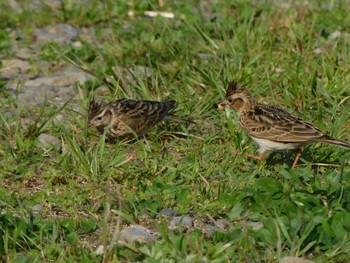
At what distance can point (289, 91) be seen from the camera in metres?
9.78

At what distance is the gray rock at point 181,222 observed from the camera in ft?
23.8

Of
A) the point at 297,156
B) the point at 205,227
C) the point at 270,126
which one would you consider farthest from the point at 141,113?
the point at 205,227

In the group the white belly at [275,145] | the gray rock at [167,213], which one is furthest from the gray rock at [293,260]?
the white belly at [275,145]

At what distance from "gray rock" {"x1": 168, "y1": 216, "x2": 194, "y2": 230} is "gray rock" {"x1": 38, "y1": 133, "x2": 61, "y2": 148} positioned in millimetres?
2052

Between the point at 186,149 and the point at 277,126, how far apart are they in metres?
0.93

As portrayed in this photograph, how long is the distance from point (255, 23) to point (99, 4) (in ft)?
10.1

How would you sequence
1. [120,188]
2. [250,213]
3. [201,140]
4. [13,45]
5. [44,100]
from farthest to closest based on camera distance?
1. [13,45]
2. [44,100]
3. [201,140]
4. [120,188]
5. [250,213]

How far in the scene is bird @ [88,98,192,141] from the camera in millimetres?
9195

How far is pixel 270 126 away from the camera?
28.1ft

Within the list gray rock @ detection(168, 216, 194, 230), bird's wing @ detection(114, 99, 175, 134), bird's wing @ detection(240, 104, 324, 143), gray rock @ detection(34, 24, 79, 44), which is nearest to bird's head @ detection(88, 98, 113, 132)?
bird's wing @ detection(114, 99, 175, 134)

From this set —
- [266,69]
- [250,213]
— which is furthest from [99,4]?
[250,213]

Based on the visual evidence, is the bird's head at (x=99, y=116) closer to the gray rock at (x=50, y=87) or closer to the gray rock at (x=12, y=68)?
the gray rock at (x=50, y=87)

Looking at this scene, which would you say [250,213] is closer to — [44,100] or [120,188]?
[120,188]

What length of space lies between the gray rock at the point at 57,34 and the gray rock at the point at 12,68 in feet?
2.75
